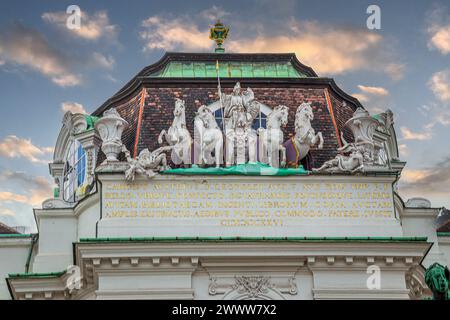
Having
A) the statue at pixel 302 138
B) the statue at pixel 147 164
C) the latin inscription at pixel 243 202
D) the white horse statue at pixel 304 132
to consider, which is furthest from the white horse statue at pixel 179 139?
the white horse statue at pixel 304 132

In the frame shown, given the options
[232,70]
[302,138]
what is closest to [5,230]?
[232,70]

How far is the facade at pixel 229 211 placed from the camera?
122 ft

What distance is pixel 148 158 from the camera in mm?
38812

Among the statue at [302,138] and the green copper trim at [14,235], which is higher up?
the statue at [302,138]

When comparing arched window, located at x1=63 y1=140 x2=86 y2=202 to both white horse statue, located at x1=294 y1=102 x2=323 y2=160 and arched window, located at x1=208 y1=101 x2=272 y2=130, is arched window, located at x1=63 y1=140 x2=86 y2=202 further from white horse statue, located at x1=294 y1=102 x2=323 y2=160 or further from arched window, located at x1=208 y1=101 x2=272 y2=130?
white horse statue, located at x1=294 y1=102 x2=323 y2=160

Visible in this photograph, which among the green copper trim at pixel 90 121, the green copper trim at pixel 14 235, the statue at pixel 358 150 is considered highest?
the green copper trim at pixel 90 121

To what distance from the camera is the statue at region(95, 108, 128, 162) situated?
1558 inches

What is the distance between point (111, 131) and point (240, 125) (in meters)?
4.32

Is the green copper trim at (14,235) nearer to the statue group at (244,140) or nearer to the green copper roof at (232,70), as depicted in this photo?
the statue group at (244,140)

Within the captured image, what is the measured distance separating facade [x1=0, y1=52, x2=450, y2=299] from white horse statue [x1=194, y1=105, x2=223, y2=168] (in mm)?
47

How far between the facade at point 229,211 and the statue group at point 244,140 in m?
0.05

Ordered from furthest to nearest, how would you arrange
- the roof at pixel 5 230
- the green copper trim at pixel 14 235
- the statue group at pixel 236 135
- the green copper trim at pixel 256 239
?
the roof at pixel 5 230, the green copper trim at pixel 14 235, the statue group at pixel 236 135, the green copper trim at pixel 256 239

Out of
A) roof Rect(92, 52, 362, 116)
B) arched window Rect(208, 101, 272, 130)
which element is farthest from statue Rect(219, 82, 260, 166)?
roof Rect(92, 52, 362, 116)

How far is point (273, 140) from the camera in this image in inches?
1574
